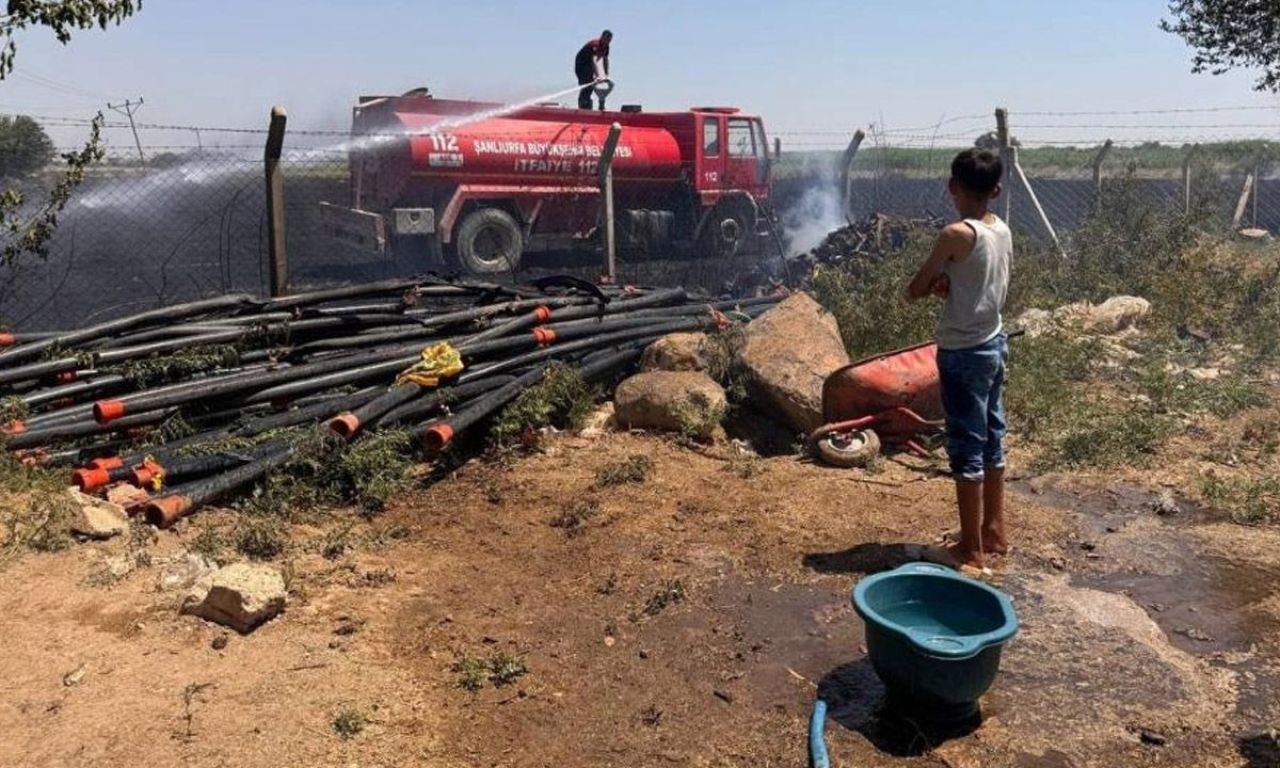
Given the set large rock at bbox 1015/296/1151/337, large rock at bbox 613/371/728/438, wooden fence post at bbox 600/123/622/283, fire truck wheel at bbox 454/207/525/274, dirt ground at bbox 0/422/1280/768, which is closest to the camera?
dirt ground at bbox 0/422/1280/768

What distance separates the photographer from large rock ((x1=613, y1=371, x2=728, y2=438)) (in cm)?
637

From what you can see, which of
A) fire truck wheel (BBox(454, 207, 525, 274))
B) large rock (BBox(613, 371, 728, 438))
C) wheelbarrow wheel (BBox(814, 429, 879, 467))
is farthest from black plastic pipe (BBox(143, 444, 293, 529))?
fire truck wheel (BBox(454, 207, 525, 274))

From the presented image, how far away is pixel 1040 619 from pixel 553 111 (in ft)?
37.1

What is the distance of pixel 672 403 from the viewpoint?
6402 millimetres

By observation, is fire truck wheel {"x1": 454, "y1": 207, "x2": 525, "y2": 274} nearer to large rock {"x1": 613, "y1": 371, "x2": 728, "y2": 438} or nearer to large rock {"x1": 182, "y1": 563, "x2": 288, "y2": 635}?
large rock {"x1": 613, "y1": 371, "x2": 728, "y2": 438}

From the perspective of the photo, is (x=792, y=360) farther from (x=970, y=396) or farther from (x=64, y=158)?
(x=64, y=158)

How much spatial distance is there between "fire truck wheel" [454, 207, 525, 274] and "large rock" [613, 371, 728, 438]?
22.4ft

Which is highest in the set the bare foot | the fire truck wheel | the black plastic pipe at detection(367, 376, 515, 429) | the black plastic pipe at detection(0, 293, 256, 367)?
the fire truck wheel

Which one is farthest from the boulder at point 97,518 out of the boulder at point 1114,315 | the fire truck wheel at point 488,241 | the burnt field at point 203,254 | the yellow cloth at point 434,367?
the fire truck wheel at point 488,241

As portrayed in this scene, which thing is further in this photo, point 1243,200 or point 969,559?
point 1243,200

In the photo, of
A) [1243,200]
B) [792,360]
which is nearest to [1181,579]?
[792,360]

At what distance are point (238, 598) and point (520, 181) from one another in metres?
10.5

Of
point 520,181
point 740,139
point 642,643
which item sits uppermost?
point 740,139

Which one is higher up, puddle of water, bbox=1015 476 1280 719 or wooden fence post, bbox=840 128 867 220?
wooden fence post, bbox=840 128 867 220
